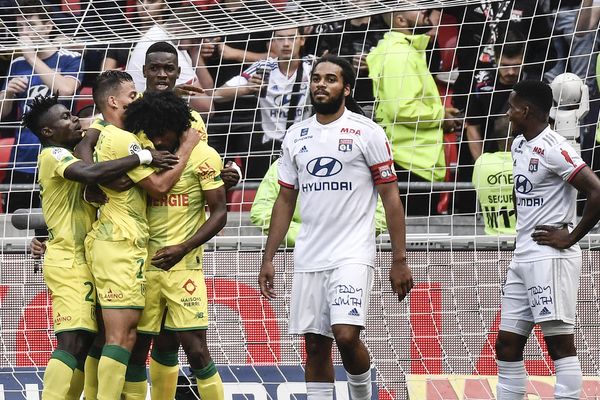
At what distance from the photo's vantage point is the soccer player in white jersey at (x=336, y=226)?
759 centimetres

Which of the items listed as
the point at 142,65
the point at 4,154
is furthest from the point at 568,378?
the point at 4,154

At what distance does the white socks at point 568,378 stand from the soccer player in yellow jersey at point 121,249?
2.48m

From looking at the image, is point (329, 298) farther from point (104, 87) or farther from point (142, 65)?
point (142, 65)

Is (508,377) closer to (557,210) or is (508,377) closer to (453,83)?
(557,210)

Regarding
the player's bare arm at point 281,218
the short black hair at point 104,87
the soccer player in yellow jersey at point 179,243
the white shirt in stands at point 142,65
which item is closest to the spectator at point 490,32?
the white shirt in stands at point 142,65

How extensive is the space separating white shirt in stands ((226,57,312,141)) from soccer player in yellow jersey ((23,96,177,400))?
2880mm

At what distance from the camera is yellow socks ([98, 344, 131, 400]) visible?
7504 millimetres

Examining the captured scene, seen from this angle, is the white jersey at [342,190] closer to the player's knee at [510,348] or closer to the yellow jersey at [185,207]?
the yellow jersey at [185,207]

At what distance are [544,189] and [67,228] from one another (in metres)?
2.82

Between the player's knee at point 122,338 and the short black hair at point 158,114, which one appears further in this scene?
the short black hair at point 158,114

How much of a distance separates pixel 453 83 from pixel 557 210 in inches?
106

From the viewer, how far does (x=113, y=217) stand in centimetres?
771

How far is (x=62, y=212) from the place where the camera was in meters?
7.96

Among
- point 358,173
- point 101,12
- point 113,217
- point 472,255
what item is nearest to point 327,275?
point 358,173
